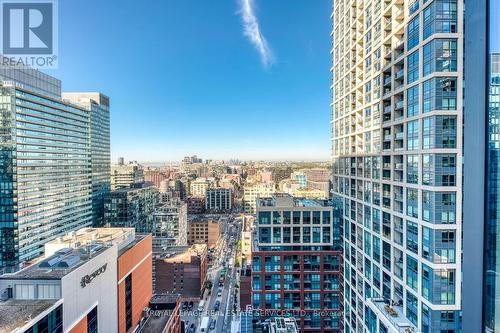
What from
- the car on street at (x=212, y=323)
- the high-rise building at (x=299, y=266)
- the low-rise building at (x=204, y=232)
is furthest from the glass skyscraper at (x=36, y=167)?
the high-rise building at (x=299, y=266)

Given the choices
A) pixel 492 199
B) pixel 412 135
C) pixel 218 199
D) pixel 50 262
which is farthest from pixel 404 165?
pixel 218 199

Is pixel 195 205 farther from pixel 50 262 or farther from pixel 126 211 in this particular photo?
pixel 50 262

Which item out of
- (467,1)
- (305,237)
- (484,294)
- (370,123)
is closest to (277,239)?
(305,237)

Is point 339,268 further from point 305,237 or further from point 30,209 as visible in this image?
point 30,209

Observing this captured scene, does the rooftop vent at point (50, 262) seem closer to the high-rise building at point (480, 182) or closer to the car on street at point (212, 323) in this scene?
the car on street at point (212, 323)

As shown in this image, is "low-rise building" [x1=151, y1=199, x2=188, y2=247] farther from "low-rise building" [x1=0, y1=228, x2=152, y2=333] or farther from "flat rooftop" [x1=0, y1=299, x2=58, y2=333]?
"flat rooftop" [x1=0, y1=299, x2=58, y2=333]

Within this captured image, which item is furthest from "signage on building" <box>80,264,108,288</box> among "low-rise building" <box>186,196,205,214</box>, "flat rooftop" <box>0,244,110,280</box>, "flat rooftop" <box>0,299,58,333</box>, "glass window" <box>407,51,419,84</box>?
"low-rise building" <box>186,196,205,214</box>
